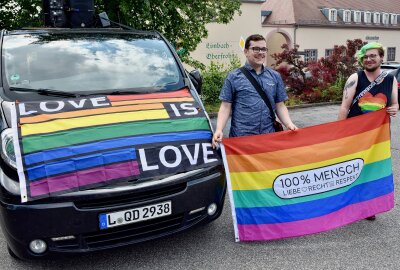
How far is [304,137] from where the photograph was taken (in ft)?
12.0

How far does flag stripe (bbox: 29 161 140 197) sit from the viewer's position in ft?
9.20

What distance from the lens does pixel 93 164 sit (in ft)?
9.60

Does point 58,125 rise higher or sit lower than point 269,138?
higher

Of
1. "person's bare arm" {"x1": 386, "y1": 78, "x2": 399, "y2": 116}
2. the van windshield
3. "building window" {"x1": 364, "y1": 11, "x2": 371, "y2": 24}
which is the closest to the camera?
the van windshield

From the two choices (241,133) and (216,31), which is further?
(216,31)

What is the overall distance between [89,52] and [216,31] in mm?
27576

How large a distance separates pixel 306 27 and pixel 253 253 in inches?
1473

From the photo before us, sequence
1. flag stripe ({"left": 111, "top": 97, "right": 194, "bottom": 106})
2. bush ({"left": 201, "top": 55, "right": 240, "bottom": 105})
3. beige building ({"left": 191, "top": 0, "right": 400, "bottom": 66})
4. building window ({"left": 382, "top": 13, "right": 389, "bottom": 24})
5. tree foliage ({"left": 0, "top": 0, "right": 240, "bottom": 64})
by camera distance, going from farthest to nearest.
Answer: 1. building window ({"left": 382, "top": 13, "right": 389, "bottom": 24})
2. beige building ({"left": 191, "top": 0, "right": 400, "bottom": 66})
3. bush ({"left": 201, "top": 55, "right": 240, "bottom": 105})
4. tree foliage ({"left": 0, "top": 0, "right": 240, "bottom": 64})
5. flag stripe ({"left": 111, "top": 97, "right": 194, "bottom": 106})

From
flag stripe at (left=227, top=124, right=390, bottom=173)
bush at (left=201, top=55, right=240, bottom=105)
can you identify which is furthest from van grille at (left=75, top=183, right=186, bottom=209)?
bush at (left=201, top=55, right=240, bottom=105)

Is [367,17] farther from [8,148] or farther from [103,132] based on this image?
[8,148]

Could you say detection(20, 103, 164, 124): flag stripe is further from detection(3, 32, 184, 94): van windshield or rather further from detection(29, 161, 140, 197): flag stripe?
detection(29, 161, 140, 197): flag stripe

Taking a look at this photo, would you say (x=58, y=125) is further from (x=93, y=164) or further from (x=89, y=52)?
(x=89, y=52)

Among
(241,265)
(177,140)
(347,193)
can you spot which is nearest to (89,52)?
(177,140)

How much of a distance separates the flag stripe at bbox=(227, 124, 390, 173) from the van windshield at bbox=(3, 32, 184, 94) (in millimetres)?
1076
